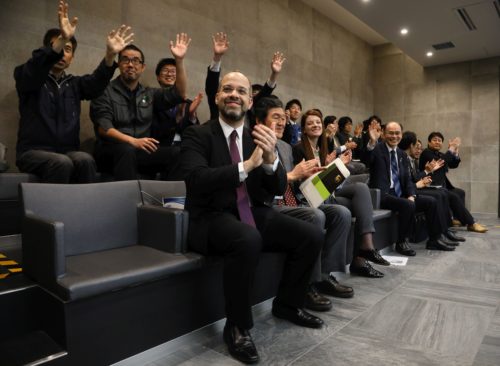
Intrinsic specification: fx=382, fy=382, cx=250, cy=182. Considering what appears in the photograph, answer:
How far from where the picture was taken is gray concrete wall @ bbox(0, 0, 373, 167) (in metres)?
3.12

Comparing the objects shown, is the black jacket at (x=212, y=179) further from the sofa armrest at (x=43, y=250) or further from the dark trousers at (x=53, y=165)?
the dark trousers at (x=53, y=165)

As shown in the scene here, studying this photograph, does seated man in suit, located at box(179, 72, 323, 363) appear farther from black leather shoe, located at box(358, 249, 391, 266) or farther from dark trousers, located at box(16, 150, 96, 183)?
Result: black leather shoe, located at box(358, 249, 391, 266)

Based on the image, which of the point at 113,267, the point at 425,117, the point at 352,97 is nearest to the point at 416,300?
the point at 113,267

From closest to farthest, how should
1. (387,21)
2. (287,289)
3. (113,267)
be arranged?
(113,267)
(287,289)
(387,21)

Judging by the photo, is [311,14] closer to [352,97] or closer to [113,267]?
[352,97]

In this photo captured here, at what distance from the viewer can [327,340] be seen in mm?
1842

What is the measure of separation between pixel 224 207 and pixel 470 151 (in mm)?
7296

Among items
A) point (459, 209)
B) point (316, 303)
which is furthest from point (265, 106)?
point (459, 209)

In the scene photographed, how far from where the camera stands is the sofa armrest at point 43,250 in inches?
55.9

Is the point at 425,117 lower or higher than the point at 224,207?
higher

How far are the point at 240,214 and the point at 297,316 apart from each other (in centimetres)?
62

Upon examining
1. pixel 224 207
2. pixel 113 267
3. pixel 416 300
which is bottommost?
pixel 416 300

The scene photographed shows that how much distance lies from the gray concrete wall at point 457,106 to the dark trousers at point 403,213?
4.57m

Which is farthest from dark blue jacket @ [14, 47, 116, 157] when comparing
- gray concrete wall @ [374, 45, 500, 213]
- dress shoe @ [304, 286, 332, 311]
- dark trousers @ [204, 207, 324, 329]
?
gray concrete wall @ [374, 45, 500, 213]
